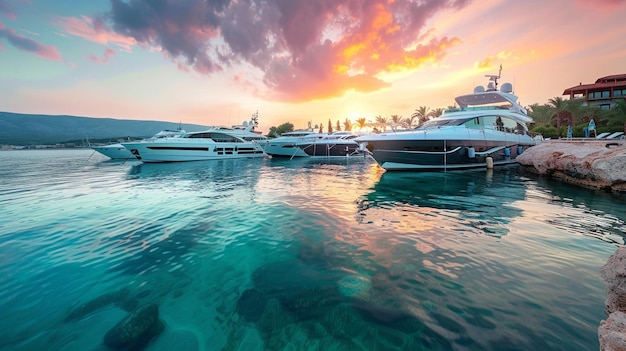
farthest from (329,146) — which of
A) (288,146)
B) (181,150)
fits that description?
(181,150)

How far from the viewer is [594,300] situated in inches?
141

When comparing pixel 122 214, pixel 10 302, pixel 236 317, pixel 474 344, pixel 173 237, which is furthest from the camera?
pixel 122 214

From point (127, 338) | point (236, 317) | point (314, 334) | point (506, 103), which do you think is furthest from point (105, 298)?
point (506, 103)

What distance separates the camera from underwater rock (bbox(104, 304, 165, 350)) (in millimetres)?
3104

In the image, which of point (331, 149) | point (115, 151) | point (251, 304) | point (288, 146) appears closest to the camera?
point (251, 304)

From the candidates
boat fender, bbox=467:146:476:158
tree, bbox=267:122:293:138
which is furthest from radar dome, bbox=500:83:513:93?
tree, bbox=267:122:293:138

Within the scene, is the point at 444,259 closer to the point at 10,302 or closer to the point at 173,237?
the point at 173,237

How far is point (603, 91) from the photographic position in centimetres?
4847

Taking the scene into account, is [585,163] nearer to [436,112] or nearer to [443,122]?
[443,122]

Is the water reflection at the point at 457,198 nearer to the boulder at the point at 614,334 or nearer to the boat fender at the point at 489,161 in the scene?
the boat fender at the point at 489,161

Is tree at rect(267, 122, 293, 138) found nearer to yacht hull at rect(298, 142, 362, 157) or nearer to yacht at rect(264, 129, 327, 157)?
yacht at rect(264, 129, 327, 157)

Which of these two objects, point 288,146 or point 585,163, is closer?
point 585,163

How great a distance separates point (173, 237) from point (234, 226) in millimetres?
1572

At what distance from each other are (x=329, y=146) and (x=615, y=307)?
35925 mm
